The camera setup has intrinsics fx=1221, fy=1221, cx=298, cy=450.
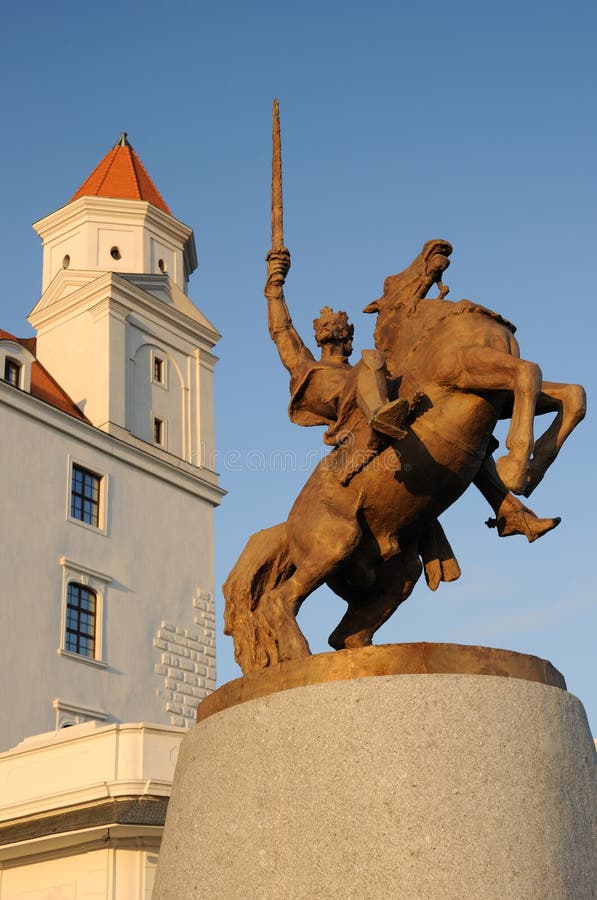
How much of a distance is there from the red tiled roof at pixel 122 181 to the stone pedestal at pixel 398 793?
33631mm

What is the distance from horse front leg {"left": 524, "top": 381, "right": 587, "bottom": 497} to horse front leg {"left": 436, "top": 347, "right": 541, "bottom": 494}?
0.80ft

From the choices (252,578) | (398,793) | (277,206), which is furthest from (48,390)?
(398,793)

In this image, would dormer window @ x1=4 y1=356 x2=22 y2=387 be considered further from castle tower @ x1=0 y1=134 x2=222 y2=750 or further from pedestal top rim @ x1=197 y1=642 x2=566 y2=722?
pedestal top rim @ x1=197 y1=642 x2=566 y2=722

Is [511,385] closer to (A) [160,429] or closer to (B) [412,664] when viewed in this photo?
(B) [412,664]

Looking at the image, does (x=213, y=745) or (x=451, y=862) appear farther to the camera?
(x=213, y=745)

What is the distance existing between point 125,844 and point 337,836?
655 inches

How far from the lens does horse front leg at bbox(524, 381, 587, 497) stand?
18.9 ft

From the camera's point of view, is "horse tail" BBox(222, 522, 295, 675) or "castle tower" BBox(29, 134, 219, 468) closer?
"horse tail" BBox(222, 522, 295, 675)

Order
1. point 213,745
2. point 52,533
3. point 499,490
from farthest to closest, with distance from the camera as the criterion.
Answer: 1. point 52,533
2. point 499,490
3. point 213,745

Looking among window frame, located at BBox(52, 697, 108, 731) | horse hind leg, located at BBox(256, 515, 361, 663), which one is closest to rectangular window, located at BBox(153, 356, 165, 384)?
window frame, located at BBox(52, 697, 108, 731)

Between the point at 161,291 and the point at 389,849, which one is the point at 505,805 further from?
the point at 161,291

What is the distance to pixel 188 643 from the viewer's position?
106ft

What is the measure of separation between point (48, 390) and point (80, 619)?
6709 millimetres

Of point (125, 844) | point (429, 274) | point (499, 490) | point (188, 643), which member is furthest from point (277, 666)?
point (188, 643)
